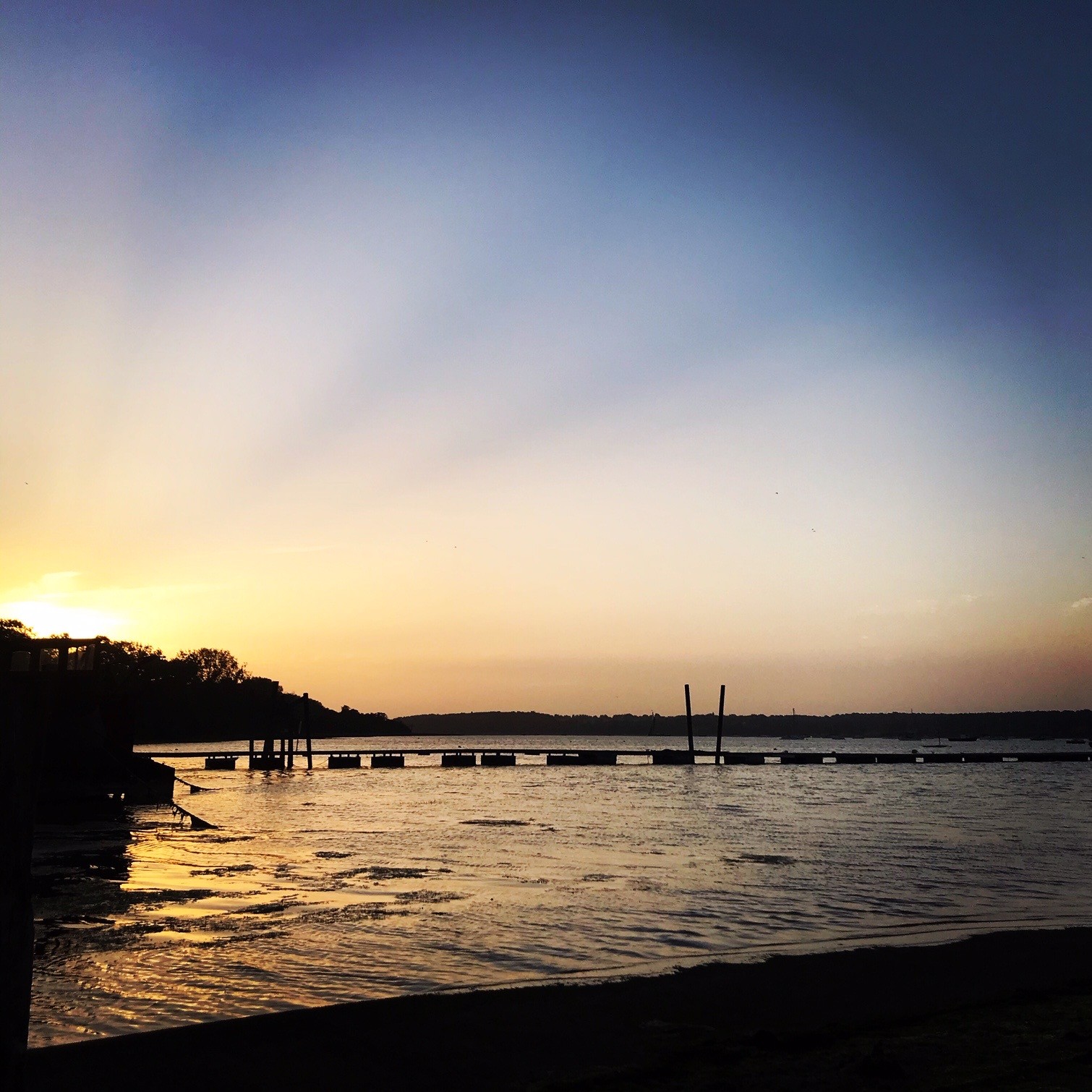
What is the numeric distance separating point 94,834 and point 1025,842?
2696 cm

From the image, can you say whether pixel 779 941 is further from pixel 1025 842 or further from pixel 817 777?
pixel 817 777

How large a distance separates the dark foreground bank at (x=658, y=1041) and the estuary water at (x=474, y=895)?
1.22 metres

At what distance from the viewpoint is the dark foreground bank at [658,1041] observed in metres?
7.30

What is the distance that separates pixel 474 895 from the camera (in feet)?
57.1

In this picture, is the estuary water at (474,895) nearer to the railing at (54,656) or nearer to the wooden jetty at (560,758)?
the railing at (54,656)

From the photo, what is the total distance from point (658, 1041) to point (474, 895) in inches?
375

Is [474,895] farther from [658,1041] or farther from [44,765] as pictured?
[44,765]

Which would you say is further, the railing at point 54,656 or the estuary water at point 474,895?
the railing at point 54,656

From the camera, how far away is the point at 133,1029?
8.85 meters

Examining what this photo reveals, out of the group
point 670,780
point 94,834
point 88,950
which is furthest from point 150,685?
point 88,950

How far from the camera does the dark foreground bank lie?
287 inches

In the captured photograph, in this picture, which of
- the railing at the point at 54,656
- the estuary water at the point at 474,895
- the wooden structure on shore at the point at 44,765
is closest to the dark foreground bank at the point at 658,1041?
the estuary water at the point at 474,895

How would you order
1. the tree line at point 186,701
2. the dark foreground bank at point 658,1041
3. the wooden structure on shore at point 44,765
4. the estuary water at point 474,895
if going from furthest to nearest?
the tree line at point 186,701
the estuary water at point 474,895
the dark foreground bank at point 658,1041
the wooden structure on shore at point 44,765

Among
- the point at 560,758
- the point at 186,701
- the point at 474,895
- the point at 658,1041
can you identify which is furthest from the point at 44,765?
the point at 186,701
